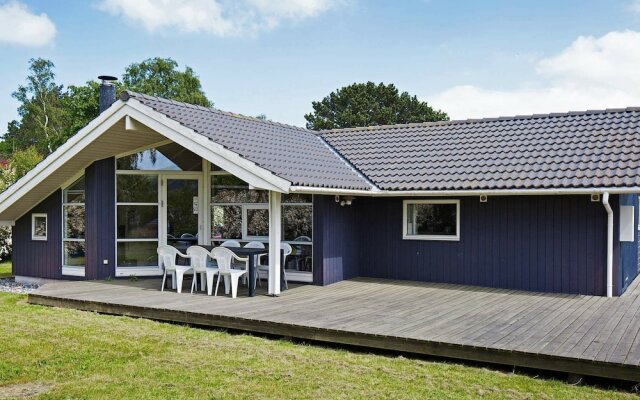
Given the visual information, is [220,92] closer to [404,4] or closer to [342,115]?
[342,115]

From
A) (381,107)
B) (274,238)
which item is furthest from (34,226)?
(381,107)

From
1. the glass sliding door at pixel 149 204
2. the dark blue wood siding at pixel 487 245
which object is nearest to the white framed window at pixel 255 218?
the dark blue wood siding at pixel 487 245

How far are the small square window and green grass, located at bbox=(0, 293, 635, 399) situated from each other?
216 inches

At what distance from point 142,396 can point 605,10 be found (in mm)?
14209

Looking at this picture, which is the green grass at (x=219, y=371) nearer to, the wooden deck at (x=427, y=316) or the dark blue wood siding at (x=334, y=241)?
the wooden deck at (x=427, y=316)

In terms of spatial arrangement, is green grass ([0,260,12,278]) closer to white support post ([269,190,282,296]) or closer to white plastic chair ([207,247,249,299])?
white plastic chair ([207,247,249,299])

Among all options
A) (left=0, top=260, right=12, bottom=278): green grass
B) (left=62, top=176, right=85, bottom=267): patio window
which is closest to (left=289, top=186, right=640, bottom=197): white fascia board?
(left=62, top=176, right=85, bottom=267): patio window

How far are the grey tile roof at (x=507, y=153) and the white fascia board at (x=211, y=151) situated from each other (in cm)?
314

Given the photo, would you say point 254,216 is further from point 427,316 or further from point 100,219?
point 427,316

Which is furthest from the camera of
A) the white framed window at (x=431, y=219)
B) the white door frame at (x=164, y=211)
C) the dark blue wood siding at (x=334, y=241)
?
the white door frame at (x=164, y=211)

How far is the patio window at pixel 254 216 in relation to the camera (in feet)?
39.1

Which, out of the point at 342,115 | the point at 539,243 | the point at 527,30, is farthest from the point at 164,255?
the point at 342,115

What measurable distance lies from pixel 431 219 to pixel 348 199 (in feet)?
5.69

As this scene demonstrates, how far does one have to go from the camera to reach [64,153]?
12.1 metres
